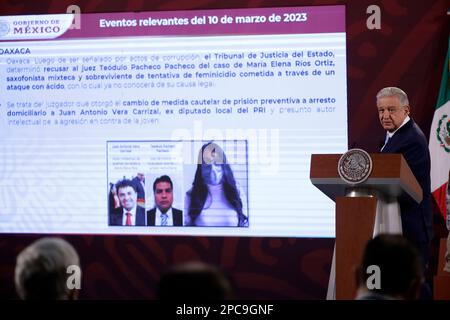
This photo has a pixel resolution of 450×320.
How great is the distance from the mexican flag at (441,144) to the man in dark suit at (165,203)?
193 centimetres

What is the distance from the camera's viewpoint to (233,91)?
239 inches

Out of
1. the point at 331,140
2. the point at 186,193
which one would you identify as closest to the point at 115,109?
the point at 186,193

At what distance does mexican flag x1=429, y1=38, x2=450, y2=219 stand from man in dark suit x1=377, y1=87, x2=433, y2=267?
856 mm

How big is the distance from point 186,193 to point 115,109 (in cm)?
85

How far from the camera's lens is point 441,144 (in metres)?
5.84

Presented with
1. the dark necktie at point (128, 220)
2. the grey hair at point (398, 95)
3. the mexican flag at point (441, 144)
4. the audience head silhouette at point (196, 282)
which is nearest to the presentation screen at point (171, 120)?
the dark necktie at point (128, 220)

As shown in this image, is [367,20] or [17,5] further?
[17,5]

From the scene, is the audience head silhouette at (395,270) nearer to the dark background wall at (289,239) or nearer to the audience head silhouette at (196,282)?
the audience head silhouette at (196,282)

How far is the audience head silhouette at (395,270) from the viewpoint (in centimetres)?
199

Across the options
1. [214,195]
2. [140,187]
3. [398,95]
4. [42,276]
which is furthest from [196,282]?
[140,187]

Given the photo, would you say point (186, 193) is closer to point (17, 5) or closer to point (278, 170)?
point (278, 170)

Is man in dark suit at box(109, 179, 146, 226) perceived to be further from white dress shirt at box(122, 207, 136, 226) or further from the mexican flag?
the mexican flag

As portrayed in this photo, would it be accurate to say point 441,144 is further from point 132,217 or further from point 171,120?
point 132,217

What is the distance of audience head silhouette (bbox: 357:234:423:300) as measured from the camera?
1991 mm
